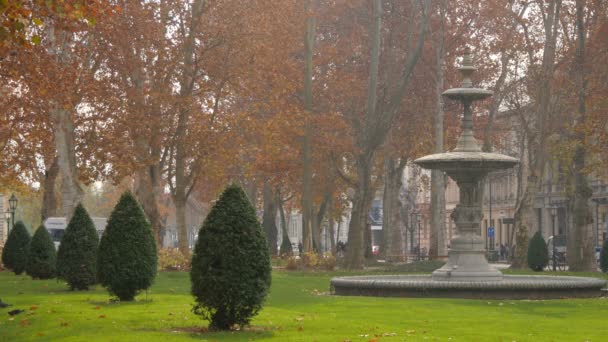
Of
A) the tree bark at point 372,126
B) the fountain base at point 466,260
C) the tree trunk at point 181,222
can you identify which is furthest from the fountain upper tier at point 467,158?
the tree trunk at point 181,222

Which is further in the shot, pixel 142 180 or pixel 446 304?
pixel 142 180

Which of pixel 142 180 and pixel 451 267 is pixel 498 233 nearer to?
pixel 142 180

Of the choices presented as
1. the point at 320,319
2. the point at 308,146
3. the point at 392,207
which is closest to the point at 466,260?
the point at 320,319

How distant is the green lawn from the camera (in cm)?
1672

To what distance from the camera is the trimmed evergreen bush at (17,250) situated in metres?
41.9

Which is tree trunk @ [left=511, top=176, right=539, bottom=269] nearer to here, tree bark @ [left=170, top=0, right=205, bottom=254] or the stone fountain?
tree bark @ [left=170, top=0, right=205, bottom=254]

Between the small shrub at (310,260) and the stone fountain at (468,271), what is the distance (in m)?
13.2

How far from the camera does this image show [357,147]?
53000mm

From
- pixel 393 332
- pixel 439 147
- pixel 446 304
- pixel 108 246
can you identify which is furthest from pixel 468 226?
pixel 439 147

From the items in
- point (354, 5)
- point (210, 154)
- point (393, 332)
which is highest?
point (354, 5)

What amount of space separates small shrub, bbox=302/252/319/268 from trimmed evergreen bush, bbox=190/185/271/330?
27.5 m

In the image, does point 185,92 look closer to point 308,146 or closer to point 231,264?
point 308,146

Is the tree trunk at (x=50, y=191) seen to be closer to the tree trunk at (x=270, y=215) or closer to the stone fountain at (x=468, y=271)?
the tree trunk at (x=270, y=215)

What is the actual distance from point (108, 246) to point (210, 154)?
68.7 feet
